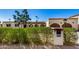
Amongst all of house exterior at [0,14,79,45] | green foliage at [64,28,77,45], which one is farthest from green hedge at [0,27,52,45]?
green foliage at [64,28,77,45]

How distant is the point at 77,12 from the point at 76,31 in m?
0.37

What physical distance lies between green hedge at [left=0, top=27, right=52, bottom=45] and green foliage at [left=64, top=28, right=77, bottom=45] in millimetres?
314

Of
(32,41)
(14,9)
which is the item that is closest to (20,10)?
(14,9)

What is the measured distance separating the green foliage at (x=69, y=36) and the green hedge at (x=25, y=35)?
12.4 inches

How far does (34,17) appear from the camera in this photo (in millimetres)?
3301

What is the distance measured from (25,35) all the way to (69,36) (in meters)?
0.87

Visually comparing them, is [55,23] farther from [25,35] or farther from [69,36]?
[25,35]

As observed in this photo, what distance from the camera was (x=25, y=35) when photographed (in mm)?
3346

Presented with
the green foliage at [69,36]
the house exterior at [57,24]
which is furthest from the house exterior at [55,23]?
the green foliage at [69,36]

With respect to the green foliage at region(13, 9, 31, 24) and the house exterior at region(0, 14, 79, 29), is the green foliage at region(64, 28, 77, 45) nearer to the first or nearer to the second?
the house exterior at region(0, 14, 79, 29)

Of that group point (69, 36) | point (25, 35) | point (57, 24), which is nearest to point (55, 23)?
point (57, 24)

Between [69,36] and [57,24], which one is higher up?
[57,24]

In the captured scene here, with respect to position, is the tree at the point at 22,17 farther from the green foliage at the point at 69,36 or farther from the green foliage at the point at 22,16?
the green foliage at the point at 69,36
